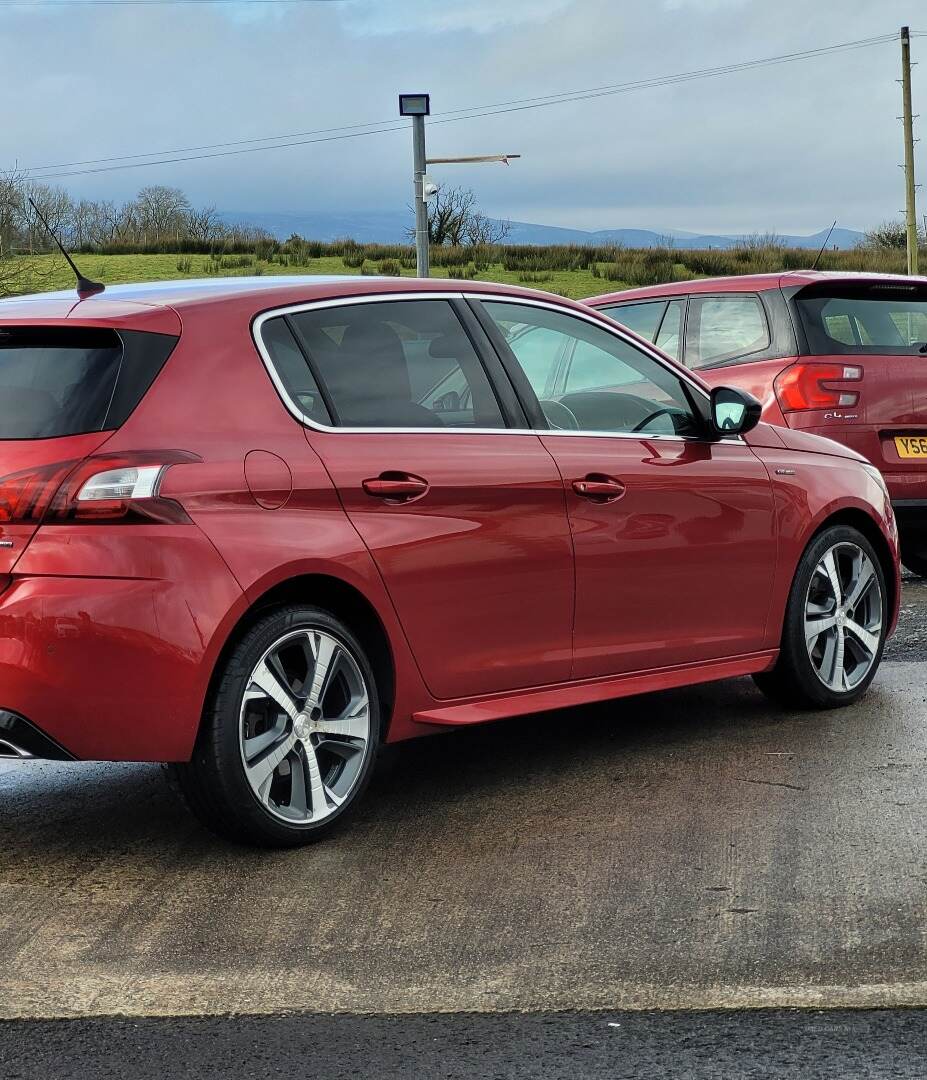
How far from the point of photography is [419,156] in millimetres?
26953

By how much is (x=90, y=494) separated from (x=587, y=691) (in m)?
2.00

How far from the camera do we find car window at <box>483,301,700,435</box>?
583cm

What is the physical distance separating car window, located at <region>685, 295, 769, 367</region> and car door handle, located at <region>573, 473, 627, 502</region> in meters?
4.40

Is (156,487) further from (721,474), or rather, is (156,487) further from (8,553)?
(721,474)

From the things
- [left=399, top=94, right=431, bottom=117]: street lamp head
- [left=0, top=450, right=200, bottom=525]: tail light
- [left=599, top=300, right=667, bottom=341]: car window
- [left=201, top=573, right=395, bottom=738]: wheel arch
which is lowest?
[left=201, top=573, right=395, bottom=738]: wheel arch

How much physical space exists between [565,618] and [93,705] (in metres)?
1.72

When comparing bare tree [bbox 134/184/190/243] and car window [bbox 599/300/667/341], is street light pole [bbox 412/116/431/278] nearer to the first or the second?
car window [bbox 599/300/667/341]

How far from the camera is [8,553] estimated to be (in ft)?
14.8

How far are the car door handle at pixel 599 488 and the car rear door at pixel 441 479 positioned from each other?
0.34 ft

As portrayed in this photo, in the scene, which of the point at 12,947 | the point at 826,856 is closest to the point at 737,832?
the point at 826,856

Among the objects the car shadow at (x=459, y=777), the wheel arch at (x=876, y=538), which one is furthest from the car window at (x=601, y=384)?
the car shadow at (x=459, y=777)

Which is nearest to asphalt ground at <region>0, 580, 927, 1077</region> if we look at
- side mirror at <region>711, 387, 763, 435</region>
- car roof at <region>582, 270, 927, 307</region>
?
side mirror at <region>711, 387, 763, 435</region>

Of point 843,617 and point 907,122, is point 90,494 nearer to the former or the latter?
point 843,617

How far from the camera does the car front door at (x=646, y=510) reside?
5.71 meters
